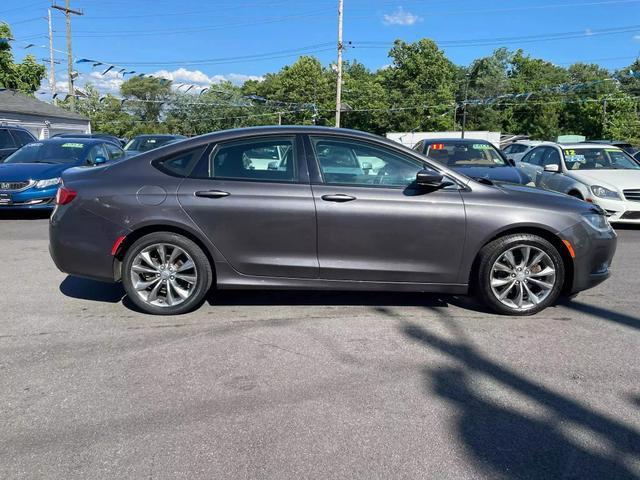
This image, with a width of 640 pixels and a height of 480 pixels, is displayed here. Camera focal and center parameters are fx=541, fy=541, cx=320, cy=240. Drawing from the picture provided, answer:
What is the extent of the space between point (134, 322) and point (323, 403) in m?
2.15

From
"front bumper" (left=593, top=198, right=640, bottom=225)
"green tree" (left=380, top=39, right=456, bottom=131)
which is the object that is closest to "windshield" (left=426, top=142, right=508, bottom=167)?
"front bumper" (left=593, top=198, right=640, bottom=225)

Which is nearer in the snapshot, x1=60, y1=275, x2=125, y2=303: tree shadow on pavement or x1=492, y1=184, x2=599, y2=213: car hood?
x1=492, y1=184, x2=599, y2=213: car hood

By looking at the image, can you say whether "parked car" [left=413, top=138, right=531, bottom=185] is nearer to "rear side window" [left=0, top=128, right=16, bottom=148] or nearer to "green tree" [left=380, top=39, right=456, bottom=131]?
"rear side window" [left=0, top=128, right=16, bottom=148]

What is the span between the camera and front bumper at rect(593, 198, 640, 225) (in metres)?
9.31

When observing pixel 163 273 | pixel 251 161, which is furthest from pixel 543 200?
pixel 163 273

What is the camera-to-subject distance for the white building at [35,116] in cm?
2967

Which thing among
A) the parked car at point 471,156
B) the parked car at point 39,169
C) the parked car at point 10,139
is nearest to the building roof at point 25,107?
the parked car at point 10,139

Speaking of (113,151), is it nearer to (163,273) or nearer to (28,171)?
(28,171)

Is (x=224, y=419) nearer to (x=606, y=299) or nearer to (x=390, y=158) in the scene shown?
(x=390, y=158)

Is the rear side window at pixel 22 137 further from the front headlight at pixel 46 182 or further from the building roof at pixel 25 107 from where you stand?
the building roof at pixel 25 107

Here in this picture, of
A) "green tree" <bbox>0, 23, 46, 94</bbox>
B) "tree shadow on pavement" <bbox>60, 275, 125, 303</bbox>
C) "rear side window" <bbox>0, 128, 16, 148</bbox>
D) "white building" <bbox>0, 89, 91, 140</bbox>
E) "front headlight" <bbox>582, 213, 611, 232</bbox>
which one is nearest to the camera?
"front headlight" <bbox>582, 213, 611, 232</bbox>

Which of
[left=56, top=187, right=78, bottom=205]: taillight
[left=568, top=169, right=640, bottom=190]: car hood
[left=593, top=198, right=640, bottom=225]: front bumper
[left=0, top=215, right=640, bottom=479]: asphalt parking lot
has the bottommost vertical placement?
[left=0, top=215, right=640, bottom=479]: asphalt parking lot

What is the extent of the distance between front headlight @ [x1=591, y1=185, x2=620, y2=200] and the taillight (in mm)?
8444

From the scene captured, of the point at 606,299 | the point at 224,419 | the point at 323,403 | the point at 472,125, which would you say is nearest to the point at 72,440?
the point at 224,419
